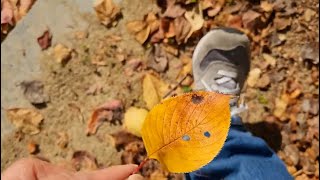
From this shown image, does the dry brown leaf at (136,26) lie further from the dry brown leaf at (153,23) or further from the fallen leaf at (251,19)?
the fallen leaf at (251,19)

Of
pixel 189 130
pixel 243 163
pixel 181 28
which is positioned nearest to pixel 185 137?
pixel 189 130

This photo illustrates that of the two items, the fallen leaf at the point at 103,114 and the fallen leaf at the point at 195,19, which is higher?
the fallen leaf at the point at 195,19

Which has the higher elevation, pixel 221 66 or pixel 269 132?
pixel 221 66

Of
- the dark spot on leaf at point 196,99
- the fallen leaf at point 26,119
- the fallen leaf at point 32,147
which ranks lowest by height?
the fallen leaf at point 32,147

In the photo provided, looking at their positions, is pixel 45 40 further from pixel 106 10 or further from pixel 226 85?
pixel 226 85

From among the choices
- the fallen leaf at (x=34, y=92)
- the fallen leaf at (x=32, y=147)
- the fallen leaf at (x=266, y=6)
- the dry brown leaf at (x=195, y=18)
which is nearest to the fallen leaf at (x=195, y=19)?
the dry brown leaf at (x=195, y=18)

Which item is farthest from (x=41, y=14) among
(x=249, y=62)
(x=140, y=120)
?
(x=249, y=62)

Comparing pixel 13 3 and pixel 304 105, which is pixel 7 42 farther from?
pixel 304 105

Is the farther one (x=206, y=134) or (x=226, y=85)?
(x=226, y=85)
